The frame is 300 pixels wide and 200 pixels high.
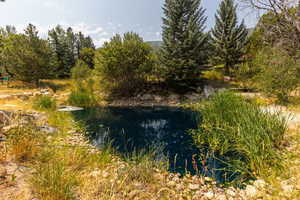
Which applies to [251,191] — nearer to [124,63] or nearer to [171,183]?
[171,183]

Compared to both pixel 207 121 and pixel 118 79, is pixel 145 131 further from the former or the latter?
pixel 118 79

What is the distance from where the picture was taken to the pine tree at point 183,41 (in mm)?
13148

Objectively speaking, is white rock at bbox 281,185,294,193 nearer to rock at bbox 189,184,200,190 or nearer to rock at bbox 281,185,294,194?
rock at bbox 281,185,294,194

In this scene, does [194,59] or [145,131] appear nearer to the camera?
[145,131]

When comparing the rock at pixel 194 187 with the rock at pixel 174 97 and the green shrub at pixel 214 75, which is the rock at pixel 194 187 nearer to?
the rock at pixel 174 97

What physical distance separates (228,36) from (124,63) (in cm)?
1146

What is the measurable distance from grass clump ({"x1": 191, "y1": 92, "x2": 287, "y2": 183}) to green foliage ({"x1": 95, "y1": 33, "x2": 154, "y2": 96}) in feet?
30.8

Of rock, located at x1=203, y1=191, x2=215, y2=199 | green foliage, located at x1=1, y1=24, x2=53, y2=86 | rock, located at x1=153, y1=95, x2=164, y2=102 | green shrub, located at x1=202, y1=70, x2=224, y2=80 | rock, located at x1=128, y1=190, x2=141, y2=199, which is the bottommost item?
rock, located at x1=203, y1=191, x2=215, y2=199

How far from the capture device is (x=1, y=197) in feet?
5.39

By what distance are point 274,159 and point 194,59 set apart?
11895 mm

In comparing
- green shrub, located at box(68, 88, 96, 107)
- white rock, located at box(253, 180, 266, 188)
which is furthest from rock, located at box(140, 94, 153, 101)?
white rock, located at box(253, 180, 266, 188)

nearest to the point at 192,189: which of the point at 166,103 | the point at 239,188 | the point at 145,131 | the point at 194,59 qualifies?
the point at 239,188

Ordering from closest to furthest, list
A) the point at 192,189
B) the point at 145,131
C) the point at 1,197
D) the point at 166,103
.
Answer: the point at 1,197
the point at 192,189
the point at 145,131
the point at 166,103

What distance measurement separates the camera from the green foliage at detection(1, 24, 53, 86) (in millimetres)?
16141
